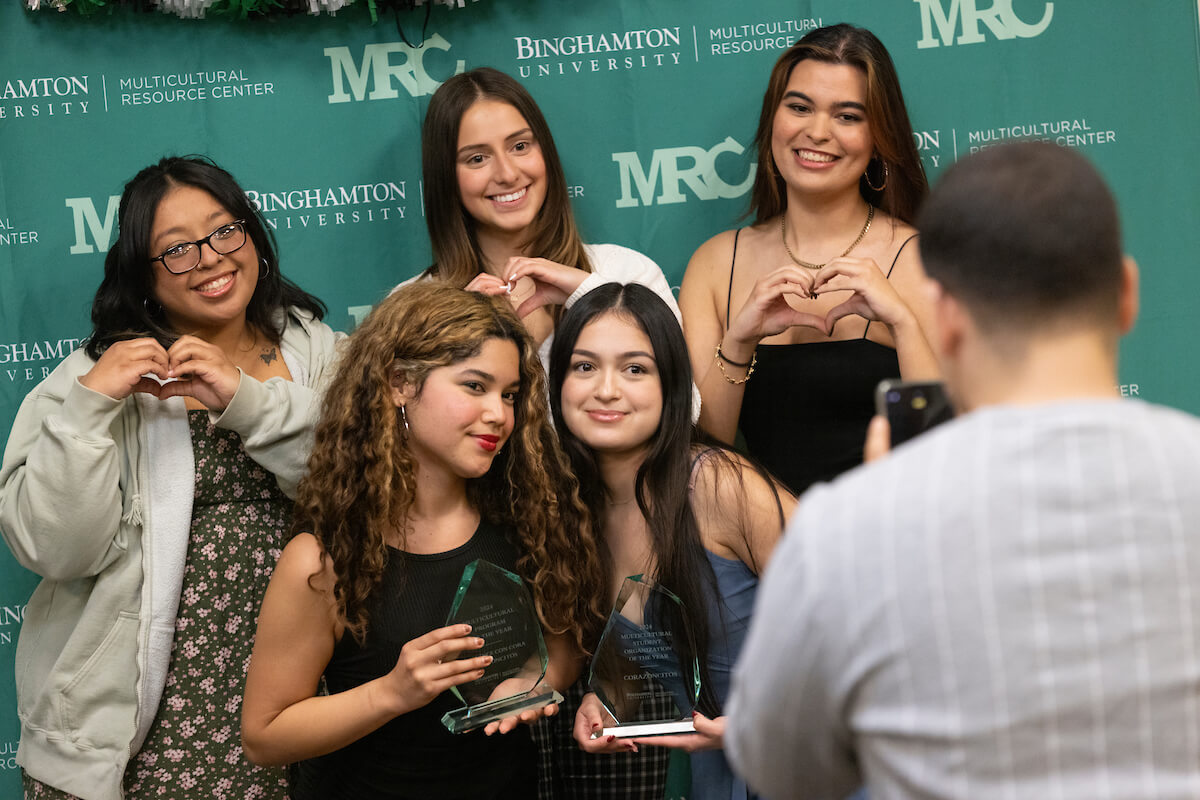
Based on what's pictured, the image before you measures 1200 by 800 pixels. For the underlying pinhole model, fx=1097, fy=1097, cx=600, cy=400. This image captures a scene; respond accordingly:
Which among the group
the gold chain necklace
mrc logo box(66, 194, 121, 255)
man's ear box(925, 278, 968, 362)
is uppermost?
mrc logo box(66, 194, 121, 255)

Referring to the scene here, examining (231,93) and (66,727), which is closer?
(66,727)

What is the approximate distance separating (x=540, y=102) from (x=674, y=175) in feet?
1.42

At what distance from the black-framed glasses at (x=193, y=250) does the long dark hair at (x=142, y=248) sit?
5 cm

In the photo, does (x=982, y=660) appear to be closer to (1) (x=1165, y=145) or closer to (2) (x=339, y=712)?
(2) (x=339, y=712)

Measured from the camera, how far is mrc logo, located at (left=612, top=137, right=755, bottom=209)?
3100 mm

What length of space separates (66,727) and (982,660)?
2133 millimetres

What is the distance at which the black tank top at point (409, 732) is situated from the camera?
2.04 meters

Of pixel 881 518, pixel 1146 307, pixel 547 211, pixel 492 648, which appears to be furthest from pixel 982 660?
pixel 1146 307

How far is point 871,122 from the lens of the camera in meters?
2.65

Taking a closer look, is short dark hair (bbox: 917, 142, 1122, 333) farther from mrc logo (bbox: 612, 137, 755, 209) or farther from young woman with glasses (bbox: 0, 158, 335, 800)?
mrc logo (bbox: 612, 137, 755, 209)

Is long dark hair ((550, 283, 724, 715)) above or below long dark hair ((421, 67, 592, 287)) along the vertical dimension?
below

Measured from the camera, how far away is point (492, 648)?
6.29 ft

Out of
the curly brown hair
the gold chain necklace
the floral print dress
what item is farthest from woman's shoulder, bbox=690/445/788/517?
the floral print dress

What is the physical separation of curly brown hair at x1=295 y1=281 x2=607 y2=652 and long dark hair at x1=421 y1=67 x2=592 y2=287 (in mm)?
508
